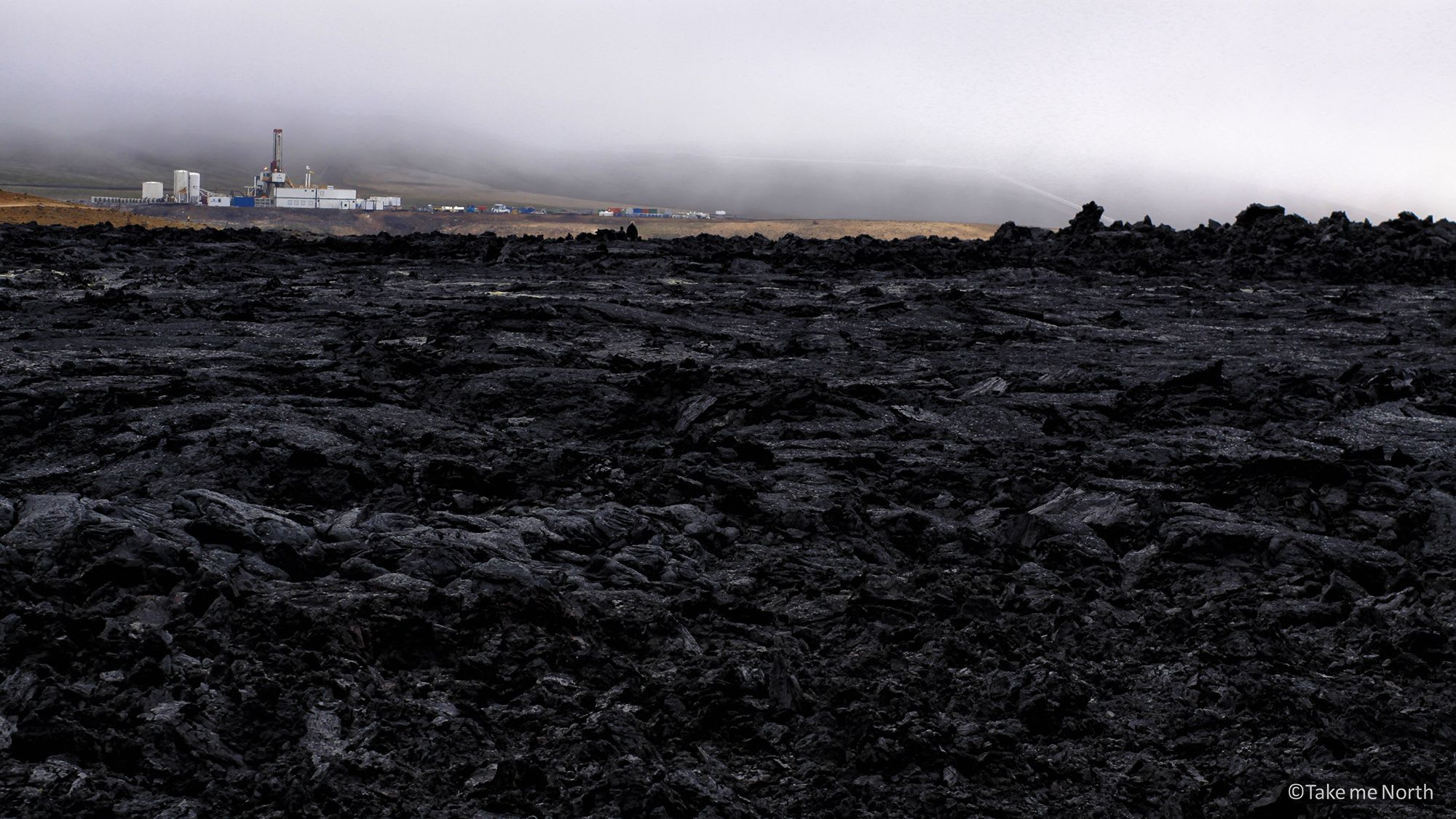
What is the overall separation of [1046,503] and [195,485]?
18.6 ft

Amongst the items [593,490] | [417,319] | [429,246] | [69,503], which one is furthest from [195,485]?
[429,246]

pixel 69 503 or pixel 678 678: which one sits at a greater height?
pixel 69 503

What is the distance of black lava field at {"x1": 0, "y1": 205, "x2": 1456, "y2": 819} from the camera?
4.41m

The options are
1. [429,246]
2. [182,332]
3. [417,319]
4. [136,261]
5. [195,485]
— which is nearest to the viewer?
[195,485]

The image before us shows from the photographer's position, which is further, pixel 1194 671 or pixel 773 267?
pixel 773 267

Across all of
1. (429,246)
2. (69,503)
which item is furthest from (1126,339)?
(429,246)

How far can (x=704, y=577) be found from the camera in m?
6.66

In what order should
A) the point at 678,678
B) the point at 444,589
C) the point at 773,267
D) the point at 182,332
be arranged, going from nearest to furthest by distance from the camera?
1. the point at 678,678
2. the point at 444,589
3. the point at 182,332
4. the point at 773,267

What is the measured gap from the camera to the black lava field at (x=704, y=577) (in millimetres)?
4414

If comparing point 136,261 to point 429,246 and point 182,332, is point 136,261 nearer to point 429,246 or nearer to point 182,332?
point 429,246

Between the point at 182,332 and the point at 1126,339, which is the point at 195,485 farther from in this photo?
the point at 1126,339

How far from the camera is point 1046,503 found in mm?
8094

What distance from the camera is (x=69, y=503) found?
237 inches

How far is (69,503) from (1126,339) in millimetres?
14096
